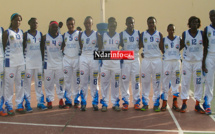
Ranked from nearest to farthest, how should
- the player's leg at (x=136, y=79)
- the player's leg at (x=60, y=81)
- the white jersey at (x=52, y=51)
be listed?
the player's leg at (x=136, y=79), the white jersey at (x=52, y=51), the player's leg at (x=60, y=81)

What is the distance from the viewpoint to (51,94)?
5.87 metres

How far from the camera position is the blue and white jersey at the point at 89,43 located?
552cm

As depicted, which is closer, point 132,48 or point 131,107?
point 132,48

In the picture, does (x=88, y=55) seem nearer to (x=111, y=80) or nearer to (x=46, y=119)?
(x=111, y=80)

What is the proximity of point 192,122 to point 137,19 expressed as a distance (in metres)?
9.50

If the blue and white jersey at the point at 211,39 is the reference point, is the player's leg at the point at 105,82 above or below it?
below

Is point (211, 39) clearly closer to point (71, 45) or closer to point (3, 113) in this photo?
point (71, 45)

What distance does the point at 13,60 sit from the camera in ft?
17.0

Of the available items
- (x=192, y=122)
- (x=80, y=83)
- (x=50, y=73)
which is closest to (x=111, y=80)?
(x=80, y=83)

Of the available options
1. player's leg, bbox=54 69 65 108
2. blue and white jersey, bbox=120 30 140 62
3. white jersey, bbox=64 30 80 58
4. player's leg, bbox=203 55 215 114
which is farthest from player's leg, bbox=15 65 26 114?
player's leg, bbox=203 55 215 114

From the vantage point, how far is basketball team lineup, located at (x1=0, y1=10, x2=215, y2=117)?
5266 mm

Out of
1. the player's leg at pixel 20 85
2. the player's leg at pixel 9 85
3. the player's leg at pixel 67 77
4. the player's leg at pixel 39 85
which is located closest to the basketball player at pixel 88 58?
the player's leg at pixel 67 77

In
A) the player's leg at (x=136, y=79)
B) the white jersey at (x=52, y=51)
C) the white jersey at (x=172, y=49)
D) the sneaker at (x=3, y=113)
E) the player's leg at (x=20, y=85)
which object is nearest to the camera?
the sneaker at (x=3, y=113)

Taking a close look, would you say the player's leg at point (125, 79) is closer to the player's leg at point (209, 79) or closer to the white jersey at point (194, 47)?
the white jersey at point (194, 47)
